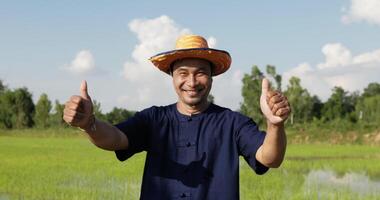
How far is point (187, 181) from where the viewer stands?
1843mm

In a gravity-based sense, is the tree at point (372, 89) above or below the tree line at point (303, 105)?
above

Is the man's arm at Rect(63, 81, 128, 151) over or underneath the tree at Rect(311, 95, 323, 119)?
underneath

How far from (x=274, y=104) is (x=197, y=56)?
50 cm

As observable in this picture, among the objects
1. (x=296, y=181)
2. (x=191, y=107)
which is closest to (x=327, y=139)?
(x=296, y=181)

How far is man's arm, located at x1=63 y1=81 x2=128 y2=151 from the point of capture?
1.62 meters

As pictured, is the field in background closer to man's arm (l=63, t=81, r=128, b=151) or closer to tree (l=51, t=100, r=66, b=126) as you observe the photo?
man's arm (l=63, t=81, r=128, b=151)

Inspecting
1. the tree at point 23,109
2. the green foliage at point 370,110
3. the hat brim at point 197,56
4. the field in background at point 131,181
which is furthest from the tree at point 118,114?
the hat brim at point 197,56

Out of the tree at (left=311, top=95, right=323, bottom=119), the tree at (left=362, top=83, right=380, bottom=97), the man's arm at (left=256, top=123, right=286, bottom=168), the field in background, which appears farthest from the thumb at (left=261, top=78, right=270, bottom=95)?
the tree at (left=362, top=83, right=380, bottom=97)

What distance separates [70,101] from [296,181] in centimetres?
764

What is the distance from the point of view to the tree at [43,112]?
133ft

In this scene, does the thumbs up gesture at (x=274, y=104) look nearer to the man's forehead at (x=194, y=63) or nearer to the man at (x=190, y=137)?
the man at (x=190, y=137)

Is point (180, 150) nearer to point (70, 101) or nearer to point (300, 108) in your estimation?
point (70, 101)

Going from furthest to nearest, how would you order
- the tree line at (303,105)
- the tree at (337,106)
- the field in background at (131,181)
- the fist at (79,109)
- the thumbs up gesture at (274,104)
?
the tree at (337,106) → the tree line at (303,105) → the field in background at (131,181) → the fist at (79,109) → the thumbs up gesture at (274,104)

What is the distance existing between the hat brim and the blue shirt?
16 centimetres
